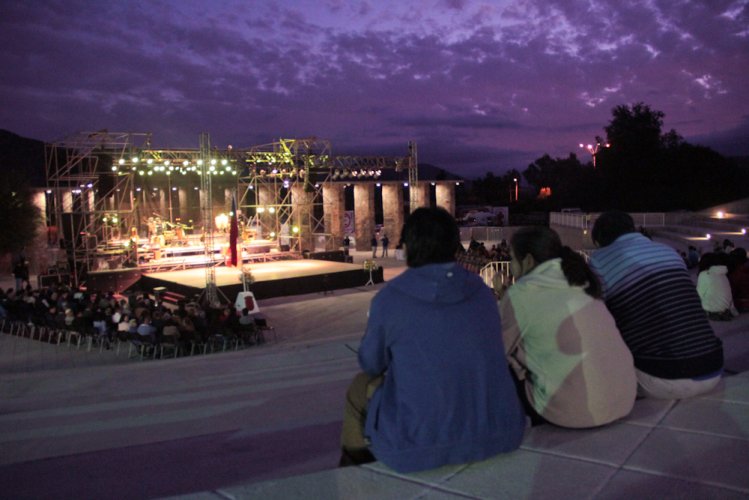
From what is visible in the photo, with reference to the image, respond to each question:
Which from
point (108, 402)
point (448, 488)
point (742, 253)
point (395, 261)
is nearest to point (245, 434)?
point (108, 402)

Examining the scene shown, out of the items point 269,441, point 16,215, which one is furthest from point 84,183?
point 269,441

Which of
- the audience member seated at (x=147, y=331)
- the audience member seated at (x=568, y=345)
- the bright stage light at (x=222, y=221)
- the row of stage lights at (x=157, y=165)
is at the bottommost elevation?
the audience member seated at (x=147, y=331)

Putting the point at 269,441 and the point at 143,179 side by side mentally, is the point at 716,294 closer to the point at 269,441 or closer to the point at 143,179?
the point at 269,441

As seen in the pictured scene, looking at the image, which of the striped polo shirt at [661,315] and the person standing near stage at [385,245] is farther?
the person standing near stage at [385,245]

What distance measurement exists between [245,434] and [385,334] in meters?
3.24

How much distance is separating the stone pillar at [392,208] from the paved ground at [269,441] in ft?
73.1

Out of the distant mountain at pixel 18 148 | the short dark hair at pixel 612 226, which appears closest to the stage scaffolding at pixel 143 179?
the short dark hair at pixel 612 226

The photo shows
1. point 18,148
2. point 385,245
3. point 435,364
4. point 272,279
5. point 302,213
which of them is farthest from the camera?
point 18,148

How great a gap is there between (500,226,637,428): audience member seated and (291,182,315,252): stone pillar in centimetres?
2324

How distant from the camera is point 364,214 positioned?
103 feet

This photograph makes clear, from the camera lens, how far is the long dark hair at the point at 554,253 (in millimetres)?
2469

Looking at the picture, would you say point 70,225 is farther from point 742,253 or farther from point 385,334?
point 385,334

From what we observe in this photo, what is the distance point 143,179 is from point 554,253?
2759 centimetres

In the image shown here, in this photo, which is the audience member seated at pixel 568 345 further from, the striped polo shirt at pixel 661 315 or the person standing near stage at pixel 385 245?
the person standing near stage at pixel 385 245
